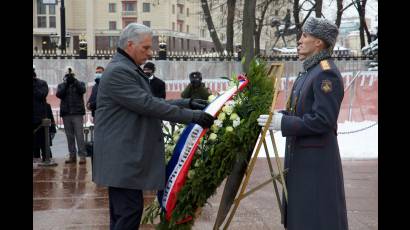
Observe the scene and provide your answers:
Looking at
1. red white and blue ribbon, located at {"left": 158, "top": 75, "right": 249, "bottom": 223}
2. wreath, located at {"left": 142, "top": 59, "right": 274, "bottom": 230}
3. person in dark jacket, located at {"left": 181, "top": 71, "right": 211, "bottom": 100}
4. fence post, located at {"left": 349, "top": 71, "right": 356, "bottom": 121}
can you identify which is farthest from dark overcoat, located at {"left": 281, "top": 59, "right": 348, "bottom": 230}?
fence post, located at {"left": 349, "top": 71, "right": 356, "bottom": 121}

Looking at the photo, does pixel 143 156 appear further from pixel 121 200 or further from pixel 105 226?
pixel 105 226

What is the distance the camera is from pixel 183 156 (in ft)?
15.3

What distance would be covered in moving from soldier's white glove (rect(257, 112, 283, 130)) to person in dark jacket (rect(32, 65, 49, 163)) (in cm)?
698

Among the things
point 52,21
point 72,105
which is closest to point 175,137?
point 72,105

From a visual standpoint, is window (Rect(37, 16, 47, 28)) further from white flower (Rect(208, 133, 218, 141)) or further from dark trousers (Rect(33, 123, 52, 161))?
white flower (Rect(208, 133, 218, 141))

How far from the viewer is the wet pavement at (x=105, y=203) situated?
6.53m

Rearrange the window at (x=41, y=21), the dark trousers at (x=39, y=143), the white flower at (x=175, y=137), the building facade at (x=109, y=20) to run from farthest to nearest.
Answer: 1. the window at (x=41, y=21)
2. the building facade at (x=109, y=20)
3. the dark trousers at (x=39, y=143)
4. the white flower at (x=175, y=137)

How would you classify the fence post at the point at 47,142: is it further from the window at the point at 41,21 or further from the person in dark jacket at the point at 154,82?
the window at the point at 41,21

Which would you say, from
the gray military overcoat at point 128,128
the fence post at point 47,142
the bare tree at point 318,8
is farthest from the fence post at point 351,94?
the gray military overcoat at point 128,128

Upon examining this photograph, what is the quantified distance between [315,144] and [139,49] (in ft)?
4.63

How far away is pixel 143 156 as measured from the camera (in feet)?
14.3

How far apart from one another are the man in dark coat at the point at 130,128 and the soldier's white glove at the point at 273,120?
36cm

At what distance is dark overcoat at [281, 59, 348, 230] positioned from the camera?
166 inches
